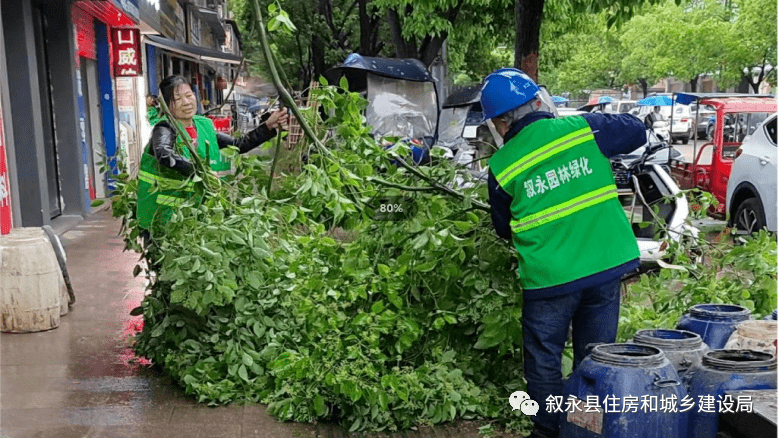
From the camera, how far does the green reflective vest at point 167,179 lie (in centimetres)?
527

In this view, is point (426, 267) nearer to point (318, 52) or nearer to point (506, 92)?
point (506, 92)

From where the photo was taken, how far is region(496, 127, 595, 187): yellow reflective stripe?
3947 mm

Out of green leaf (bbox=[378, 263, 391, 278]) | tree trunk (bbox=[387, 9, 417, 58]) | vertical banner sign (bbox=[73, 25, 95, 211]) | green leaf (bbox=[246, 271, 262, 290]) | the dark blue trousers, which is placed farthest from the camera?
tree trunk (bbox=[387, 9, 417, 58])

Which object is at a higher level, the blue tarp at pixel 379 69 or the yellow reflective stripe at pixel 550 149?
the blue tarp at pixel 379 69

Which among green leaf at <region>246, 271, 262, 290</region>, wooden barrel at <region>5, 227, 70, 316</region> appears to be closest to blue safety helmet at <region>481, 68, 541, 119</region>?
green leaf at <region>246, 271, 262, 290</region>

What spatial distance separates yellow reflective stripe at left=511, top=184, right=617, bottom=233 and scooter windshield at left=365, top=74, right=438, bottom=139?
463 inches

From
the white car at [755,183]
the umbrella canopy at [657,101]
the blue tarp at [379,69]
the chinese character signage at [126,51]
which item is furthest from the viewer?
the umbrella canopy at [657,101]

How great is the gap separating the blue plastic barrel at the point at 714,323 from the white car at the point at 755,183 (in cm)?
598

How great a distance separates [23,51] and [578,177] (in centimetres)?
Answer: 864

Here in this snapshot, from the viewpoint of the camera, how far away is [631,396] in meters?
3.32

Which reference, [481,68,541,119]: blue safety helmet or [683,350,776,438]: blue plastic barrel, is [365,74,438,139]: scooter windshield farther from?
[683,350,776,438]: blue plastic barrel

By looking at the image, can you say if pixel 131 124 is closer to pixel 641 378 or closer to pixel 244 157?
pixel 244 157

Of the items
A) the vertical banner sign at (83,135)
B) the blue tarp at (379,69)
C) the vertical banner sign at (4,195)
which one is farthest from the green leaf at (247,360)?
the blue tarp at (379,69)

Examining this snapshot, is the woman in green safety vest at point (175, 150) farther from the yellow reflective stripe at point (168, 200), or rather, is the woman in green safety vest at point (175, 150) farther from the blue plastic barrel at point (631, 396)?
the blue plastic barrel at point (631, 396)
